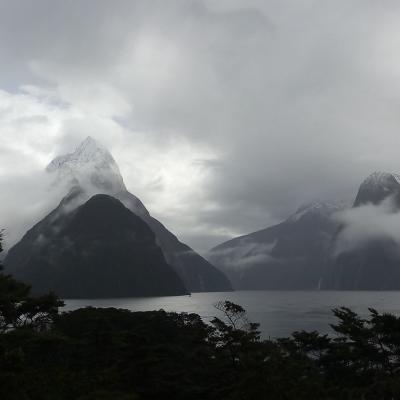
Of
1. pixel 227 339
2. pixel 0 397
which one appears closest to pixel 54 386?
pixel 0 397

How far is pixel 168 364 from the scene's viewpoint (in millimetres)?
35656

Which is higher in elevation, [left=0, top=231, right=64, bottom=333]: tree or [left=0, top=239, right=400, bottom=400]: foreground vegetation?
[left=0, top=231, right=64, bottom=333]: tree

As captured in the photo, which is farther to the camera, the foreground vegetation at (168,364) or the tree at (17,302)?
the tree at (17,302)

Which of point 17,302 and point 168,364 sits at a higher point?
point 17,302

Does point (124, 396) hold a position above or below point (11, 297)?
below

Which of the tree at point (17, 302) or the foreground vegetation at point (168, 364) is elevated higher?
the tree at point (17, 302)

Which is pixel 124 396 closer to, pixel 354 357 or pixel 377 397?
pixel 377 397

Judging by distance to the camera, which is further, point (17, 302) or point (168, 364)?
point (17, 302)

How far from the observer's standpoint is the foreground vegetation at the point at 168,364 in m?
22.7

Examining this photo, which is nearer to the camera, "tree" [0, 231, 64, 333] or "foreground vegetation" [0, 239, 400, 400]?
"foreground vegetation" [0, 239, 400, 400]

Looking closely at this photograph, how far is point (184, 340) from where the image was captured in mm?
62656

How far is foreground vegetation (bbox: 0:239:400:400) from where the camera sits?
22703mm

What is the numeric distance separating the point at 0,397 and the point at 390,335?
3589 centimetres

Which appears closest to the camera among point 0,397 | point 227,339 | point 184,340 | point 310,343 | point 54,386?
point 0,397
